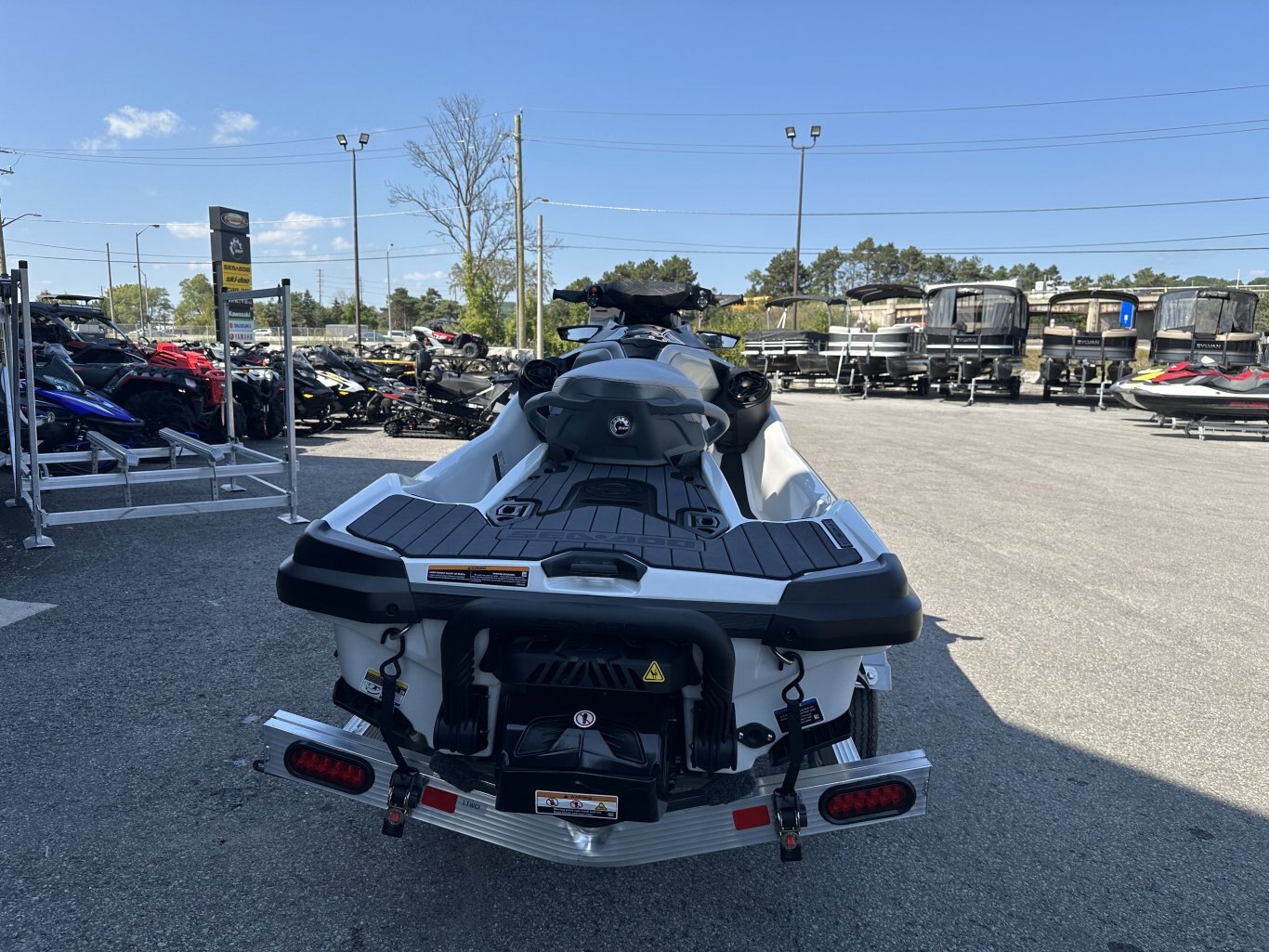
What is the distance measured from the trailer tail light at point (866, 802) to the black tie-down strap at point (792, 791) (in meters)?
0.08

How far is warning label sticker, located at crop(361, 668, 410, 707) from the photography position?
2.15 m

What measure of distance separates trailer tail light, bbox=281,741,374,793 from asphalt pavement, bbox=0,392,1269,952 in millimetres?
425

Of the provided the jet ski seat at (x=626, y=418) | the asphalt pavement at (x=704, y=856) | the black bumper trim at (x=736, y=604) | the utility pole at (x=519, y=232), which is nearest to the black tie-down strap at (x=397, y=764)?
the black bumper trim at (x=736, y=604)

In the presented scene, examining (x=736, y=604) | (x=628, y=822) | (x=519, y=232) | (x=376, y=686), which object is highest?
(x=519, y=232)

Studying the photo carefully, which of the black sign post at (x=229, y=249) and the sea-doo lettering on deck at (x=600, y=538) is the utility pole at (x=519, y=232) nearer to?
the black sign post at (x=229, y=249)

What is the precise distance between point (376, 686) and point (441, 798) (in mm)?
344

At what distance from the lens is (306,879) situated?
2.43 metres

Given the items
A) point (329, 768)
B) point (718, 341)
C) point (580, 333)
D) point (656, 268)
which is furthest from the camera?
point (656, 268)

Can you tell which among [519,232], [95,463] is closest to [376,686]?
[95,463]

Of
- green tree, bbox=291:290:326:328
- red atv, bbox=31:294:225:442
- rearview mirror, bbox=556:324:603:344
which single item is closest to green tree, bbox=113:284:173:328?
green tree, bbox=291:290:326:328

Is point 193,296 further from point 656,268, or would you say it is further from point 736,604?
point 736,604

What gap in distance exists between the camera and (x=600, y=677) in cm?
195

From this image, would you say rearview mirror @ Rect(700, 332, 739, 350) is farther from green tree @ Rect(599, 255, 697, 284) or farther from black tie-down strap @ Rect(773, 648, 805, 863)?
green tree @ Rect(599, 255, 697, 284)

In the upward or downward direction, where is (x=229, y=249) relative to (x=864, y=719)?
upward
